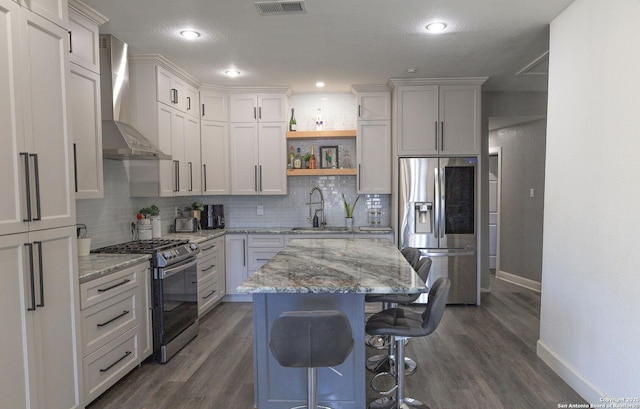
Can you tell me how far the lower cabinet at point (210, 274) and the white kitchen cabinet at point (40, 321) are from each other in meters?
1.78

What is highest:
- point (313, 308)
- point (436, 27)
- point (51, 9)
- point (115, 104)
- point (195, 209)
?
point (436, 27)

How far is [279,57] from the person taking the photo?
12.6 feet

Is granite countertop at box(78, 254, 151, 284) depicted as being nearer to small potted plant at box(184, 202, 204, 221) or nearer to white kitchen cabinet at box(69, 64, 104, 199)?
white kitchen cabinet at box(69, 64, 104, 199)

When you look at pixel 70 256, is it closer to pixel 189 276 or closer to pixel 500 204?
pixel 189 276

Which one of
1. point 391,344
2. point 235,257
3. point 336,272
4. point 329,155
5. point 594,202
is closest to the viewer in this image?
point 336,272

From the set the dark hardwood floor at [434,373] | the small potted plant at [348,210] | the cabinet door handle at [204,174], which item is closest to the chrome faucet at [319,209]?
the small potted plant at [348,210]

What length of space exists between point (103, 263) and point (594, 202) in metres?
3.32

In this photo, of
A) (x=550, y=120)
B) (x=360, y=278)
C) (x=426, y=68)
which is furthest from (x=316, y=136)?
(x=360, y=278)

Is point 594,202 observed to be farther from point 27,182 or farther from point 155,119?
point 155,119

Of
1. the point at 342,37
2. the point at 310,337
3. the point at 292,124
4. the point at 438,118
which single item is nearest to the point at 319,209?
the point at 292,124

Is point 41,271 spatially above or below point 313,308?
above

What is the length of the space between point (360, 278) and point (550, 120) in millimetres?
2162

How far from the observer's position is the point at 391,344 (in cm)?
296

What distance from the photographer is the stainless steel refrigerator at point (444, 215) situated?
181 inches
